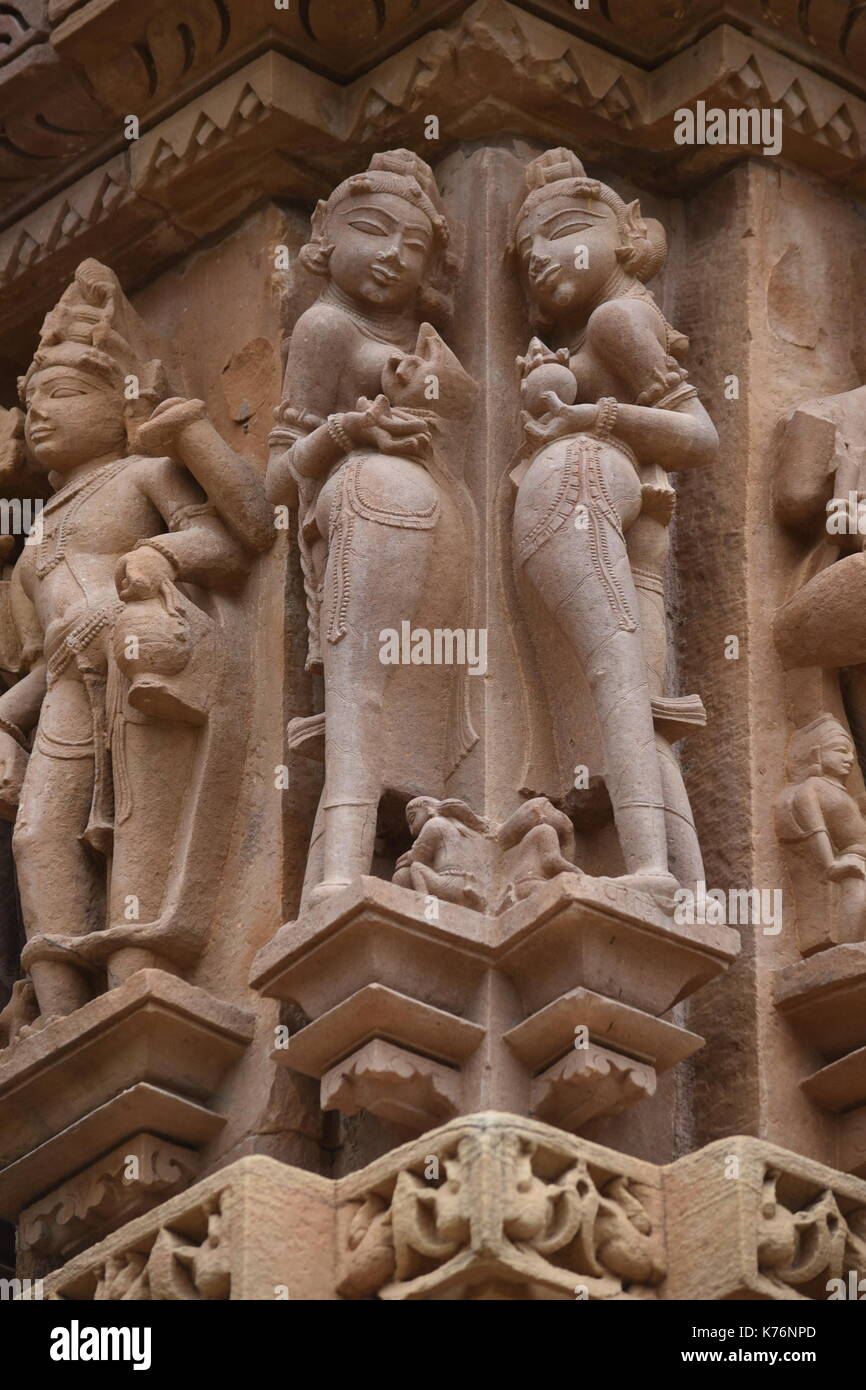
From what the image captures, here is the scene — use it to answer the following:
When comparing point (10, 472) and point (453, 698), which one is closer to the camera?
point (453, 698)

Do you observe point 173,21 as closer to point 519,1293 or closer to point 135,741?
point 135,741

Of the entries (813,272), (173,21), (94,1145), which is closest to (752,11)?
(813,272)

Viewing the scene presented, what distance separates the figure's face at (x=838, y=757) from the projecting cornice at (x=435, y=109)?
4.51 ft

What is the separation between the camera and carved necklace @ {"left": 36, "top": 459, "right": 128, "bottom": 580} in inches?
337

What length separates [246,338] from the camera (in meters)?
8.73

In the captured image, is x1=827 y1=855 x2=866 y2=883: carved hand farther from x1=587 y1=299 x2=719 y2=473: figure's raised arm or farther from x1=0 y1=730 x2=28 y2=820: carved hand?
x1=0 y1=730 x2=28 y2=820: carved hand

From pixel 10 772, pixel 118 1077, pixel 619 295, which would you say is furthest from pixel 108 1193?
pixel 619 295

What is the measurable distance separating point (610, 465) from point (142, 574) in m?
0.97

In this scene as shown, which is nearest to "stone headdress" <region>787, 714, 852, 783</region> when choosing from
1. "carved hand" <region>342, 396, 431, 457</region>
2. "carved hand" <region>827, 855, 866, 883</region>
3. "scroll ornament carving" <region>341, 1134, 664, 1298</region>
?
"carved hand" <region>827, 855, 866, 883</region>

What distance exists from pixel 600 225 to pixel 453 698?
1.00 metres

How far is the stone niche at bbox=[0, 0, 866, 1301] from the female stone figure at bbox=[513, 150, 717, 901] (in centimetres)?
1

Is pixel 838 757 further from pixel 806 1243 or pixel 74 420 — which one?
pixel 74 420

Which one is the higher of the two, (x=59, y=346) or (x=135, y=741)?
(x=59, y=346)
